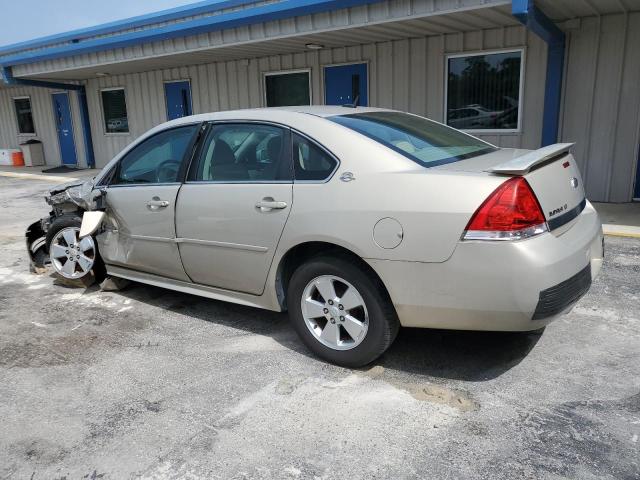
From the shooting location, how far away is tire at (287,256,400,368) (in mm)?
3115

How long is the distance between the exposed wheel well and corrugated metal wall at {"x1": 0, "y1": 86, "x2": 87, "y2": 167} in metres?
14.7

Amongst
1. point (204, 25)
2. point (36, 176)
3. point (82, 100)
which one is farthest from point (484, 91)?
point (36, 176)

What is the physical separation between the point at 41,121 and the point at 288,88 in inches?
415

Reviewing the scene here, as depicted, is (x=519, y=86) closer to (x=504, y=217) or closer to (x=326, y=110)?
(x=326, y=110)

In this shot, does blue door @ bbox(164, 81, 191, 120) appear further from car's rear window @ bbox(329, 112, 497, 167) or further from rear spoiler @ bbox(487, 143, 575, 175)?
rear spoiler @ bbox(487, 143, 575, 175)

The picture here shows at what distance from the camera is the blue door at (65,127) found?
16.5m

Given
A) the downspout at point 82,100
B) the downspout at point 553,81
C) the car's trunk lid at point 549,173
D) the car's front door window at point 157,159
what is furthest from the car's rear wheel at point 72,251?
the downspout at point 82,100

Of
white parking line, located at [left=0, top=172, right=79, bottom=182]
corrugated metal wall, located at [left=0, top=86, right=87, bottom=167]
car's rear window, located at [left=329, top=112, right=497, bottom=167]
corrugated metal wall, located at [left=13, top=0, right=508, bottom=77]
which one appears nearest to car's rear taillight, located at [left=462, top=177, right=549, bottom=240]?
car's rear window, located at [left=329, top=112, right=497, bottom=167]

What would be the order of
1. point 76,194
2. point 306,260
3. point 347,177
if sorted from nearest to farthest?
point 347,177
point 306,260
point 76,194

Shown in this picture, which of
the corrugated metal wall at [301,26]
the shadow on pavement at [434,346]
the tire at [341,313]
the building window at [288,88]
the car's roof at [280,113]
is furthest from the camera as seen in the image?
the building window at [288,88]

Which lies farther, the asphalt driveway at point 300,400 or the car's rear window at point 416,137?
the car's rear window at point 416,137

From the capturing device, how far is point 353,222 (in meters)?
3.07

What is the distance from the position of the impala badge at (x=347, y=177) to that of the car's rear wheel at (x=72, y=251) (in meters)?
2.72

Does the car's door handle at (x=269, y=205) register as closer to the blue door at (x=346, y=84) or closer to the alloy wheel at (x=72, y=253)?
the alloy wheel at (x=72, y=253)
